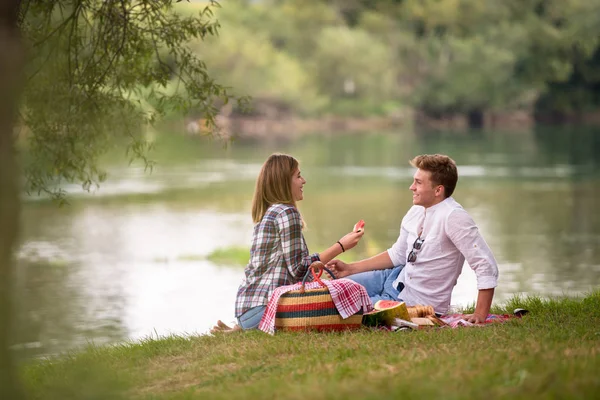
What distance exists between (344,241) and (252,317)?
2.80 ft

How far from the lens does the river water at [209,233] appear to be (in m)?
13.8

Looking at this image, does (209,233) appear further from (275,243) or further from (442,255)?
(442,255)

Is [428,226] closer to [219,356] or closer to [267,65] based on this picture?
[219,356]

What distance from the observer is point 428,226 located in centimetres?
684

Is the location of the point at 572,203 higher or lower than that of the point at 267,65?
lower

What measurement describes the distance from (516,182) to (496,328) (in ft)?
87.8

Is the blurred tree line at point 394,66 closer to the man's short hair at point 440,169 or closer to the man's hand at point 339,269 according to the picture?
the man's hand at point 339,269

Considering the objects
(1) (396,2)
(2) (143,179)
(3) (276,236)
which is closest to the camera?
(3) (276,236)

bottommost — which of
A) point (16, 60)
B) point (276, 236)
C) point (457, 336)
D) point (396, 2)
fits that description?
point (457, 336)

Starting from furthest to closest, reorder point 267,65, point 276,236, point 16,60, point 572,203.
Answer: point 267,65
point 572,203
point 276,236
point 16,60

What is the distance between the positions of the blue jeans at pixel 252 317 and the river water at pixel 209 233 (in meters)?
1.55

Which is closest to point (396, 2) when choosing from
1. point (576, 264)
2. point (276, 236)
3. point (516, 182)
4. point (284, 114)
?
point (576, 264)

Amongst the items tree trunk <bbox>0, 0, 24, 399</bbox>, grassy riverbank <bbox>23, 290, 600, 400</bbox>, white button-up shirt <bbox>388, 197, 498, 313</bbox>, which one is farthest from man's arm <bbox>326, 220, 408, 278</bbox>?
tree trunk <bbox>0, 0, 24, 399</bbox>

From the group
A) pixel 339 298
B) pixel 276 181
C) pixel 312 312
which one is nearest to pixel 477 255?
pixel 339 298
